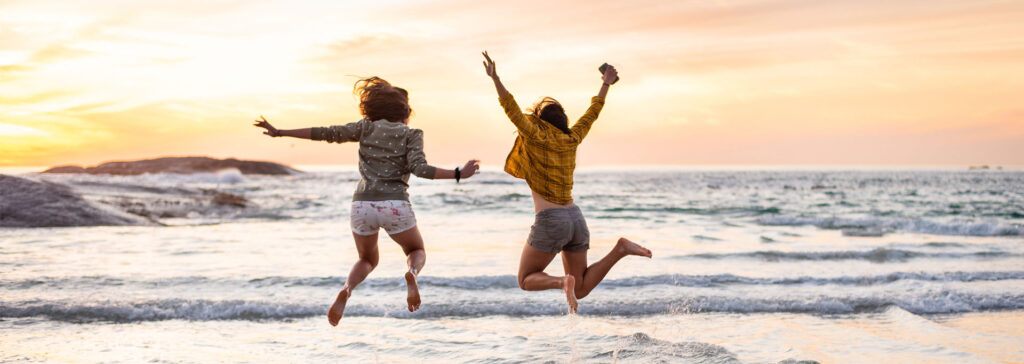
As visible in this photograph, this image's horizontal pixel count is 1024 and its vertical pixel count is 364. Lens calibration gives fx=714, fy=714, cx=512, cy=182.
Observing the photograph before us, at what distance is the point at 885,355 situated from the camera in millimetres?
6902

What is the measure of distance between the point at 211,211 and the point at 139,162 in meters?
78.3

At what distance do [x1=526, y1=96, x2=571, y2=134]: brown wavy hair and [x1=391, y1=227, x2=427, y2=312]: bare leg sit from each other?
1293mm

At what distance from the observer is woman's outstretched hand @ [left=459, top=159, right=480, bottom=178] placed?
4.78 metres

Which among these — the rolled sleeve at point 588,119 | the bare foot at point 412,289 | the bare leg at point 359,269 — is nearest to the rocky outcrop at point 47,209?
the bare leg at point 359,269

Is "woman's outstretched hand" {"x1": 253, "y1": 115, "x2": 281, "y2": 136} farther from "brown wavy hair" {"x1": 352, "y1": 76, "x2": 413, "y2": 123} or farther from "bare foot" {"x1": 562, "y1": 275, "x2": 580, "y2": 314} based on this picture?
"bare foot" {"x1": 562, "y1": 275, "x2": 580, "y2": 314}

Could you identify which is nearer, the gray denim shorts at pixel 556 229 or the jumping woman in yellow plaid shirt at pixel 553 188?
the jumping woman in yellow plaid shirt at pixel 553 188

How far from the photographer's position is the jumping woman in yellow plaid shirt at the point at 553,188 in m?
5.43

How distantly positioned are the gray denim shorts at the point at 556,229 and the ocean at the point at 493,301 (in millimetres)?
605

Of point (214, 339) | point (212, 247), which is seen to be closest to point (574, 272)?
point (214, 339)

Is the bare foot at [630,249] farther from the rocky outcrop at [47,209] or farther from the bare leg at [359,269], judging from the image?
the rocky outcrop at [47,209]

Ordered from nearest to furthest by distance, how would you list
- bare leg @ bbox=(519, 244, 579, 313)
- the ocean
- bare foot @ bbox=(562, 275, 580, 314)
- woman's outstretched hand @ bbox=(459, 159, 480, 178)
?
woman's outstretched hand @ bbox=(459, 159, 480, 178)
bare foot @ bbox=(562, 275, 580, 314)
bare leg @ bbox=(519, 244, 579, 313)
the ocean

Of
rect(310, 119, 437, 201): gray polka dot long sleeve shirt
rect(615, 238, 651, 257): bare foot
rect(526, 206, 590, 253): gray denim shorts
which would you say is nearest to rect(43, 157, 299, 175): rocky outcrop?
rect(310, 119, 437, 201): gray polka dot long sleeve shirt

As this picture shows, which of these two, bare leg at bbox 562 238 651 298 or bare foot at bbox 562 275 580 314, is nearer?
bare foot at bbox 562 275 580 314

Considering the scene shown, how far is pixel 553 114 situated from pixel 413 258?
5.04 ft
